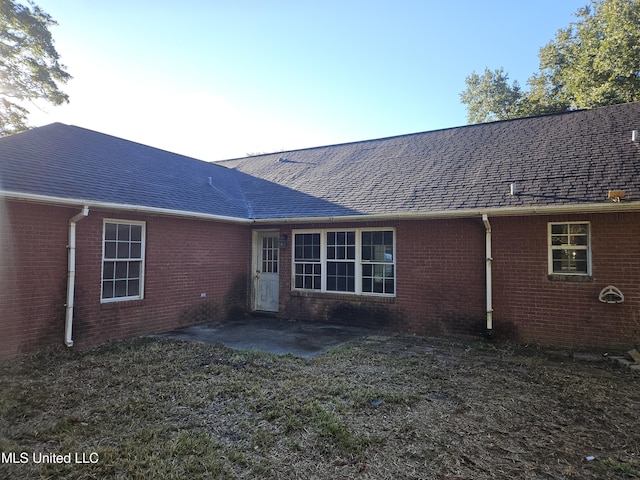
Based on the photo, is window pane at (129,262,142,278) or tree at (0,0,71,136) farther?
tree at (0,0,71,136)

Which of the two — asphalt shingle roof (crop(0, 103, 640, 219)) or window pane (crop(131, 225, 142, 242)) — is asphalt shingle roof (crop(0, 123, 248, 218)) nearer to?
asphalt shingle roof (crop(0, 103, 640, 219))

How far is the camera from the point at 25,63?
52.0ft

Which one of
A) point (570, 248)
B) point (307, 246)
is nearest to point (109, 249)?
point (307, 246)

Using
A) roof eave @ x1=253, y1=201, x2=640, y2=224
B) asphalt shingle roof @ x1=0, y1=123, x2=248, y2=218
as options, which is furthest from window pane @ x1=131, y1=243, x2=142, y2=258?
roof eave @ x1=253, y1=201, x2=640, y2=224

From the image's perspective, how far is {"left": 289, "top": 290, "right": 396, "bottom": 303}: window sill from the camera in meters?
8.73

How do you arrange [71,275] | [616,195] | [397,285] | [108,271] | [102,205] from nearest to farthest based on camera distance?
1. [616,195]
2. [71,275]
3. [102,205]
4. [108,271]
5. [397,285]

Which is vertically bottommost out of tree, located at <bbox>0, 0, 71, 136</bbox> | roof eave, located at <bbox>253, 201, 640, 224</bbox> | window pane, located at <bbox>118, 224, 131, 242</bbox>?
window pane, located at <bbox>118, 224, 131, 242</bbox>

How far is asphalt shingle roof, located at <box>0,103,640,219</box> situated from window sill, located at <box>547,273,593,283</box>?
4.69 ft

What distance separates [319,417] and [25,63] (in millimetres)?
20123

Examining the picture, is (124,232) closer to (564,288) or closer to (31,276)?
(31,276)

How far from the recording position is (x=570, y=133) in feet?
29.3

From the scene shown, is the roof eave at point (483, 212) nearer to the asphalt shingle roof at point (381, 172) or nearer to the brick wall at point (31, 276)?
the asphalt shingle roof at point (381, 172)

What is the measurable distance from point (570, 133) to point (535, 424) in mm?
7932

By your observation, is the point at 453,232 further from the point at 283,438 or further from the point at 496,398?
the point at 283,438
